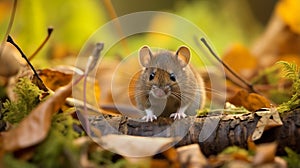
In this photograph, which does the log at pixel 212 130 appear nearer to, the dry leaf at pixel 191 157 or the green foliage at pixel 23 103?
the dry leaf at pixel 191 157

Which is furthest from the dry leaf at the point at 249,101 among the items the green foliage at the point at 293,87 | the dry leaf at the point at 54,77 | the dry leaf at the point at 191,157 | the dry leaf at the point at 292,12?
the dry leaf at the point at 292,12

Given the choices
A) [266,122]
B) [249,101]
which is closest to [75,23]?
[249,101]

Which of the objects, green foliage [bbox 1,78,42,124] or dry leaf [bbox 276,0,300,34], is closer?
green foliage [bbox 1,78,42,124]

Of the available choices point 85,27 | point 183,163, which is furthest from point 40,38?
point 183,163

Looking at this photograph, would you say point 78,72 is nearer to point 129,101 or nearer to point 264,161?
point 129,101

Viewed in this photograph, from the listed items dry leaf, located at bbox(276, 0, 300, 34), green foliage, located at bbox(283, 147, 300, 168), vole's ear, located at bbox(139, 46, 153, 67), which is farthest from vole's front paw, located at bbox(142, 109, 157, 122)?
dry leaf, located at bbox(276, 0, 300, 34)

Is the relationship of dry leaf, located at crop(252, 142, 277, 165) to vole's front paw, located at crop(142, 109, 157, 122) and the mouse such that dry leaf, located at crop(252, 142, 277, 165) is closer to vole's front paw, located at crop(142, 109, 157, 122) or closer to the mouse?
vole's front paw, located at crop(142, 109, 157, 122)

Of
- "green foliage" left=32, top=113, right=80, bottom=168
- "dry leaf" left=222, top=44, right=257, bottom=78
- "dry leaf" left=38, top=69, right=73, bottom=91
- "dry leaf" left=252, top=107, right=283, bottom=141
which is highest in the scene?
"dry leaf" left=222, top=44, right=257, bottom=78

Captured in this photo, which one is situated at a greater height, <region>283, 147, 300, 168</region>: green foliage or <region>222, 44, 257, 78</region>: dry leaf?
<region>222, 44, 257, 78</region>: dry leaf
